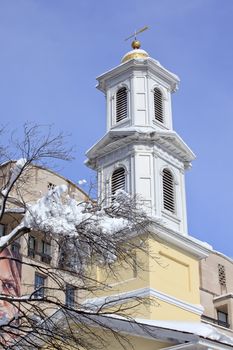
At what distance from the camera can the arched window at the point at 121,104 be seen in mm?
28328

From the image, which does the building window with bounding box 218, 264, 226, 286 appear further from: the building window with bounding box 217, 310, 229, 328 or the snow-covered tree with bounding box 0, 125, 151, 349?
the snow-covered tree with bounding box 0, 125, 151, 349

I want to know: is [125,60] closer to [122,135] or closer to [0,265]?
[122,135]

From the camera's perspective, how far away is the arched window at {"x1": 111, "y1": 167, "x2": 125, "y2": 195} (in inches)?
1046

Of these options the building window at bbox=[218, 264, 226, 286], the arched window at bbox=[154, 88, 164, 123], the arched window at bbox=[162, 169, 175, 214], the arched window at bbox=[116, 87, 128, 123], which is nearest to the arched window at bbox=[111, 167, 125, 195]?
the arched window at bbox=[162, 169, 175, 214]

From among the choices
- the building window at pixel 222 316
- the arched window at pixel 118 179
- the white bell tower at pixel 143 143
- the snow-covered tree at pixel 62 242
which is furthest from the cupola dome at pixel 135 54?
the building window at pixel 222 316

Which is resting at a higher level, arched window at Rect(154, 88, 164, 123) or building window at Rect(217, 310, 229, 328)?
building window at Rect(217, 310, 229, 328)

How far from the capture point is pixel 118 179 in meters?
26.8

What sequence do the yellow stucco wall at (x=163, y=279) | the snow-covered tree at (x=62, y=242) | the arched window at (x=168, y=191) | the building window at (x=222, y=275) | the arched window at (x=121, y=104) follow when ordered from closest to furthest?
the snow-covered tree at (x=62, y=242), the yellow stucco wall at (x=163, y=279), the arched window at (x=168, y=191), the arched window at (x=121, y=104), the building window at (x=222, y=275)

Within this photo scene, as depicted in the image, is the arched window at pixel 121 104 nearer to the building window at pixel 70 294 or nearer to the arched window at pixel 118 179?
the arched window at pixel 118 179

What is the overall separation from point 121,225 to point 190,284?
415 inches

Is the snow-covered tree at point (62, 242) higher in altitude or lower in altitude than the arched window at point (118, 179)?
lower

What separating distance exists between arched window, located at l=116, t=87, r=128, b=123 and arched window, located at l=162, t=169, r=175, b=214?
8.76ft

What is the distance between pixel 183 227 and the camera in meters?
26.3

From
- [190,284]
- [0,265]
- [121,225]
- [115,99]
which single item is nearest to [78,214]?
[121,225]
